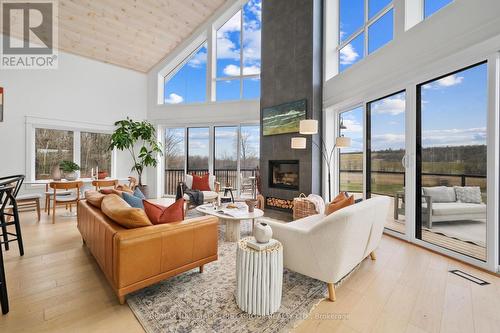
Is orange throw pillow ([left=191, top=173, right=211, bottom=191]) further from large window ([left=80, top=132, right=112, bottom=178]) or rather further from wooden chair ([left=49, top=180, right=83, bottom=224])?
large window ([left=80, top=132, right=112, bottom=178])

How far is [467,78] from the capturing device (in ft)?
8.70

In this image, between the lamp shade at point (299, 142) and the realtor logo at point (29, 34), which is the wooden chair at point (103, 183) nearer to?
the realtor logo at point (29, 34)

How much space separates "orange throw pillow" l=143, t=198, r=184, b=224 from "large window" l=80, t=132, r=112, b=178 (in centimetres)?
521

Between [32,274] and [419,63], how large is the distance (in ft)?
15.9

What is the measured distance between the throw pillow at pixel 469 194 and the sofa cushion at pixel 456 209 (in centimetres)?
5

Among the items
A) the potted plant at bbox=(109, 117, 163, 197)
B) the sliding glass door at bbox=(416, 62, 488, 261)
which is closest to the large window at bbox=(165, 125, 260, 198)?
the potted plant at bbox=(109, 117, 163, 197)

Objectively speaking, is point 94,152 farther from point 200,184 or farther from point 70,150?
point 200,184

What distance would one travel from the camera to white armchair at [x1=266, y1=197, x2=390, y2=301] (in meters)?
1.81

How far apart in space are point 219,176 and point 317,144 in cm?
310

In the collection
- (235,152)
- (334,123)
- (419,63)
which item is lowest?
(235,152)

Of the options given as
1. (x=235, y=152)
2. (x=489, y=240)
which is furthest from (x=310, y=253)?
(x=235, y=152)

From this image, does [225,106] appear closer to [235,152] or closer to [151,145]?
[235,152]

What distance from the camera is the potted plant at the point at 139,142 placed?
6.19m

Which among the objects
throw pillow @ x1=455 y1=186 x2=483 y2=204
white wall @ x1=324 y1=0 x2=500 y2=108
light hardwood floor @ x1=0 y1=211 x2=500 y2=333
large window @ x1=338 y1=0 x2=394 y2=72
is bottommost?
light hardwood floor @ x1=0 y1=211 x2=500 y2=333
